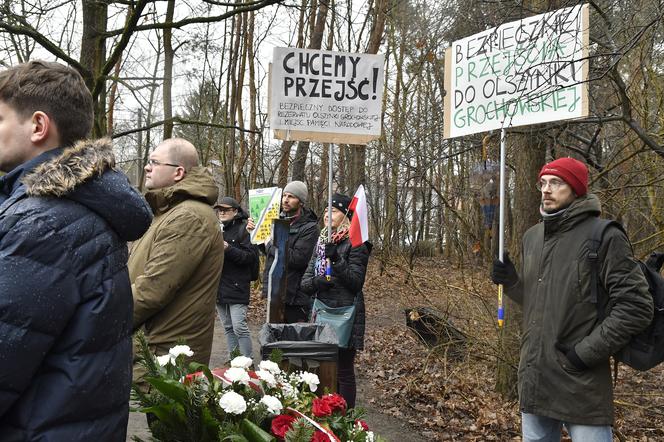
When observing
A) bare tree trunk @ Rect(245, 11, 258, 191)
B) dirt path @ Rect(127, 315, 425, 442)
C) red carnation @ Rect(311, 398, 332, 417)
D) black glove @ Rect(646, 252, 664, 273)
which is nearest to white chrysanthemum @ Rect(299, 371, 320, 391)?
red carnation @ Rect(311, 398, 332, 417)

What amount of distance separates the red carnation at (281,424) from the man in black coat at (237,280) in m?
4.02

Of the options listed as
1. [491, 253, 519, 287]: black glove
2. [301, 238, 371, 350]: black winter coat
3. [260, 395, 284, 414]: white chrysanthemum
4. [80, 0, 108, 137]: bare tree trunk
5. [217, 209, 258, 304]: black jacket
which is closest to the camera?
[260, 395, 284, 414]: white chrysanthemum

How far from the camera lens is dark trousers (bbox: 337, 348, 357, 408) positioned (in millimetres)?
4777

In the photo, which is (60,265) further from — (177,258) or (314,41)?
(314,41)

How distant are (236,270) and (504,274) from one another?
11.1ft

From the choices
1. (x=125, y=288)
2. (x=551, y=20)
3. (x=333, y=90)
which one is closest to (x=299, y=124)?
(x=333, y=90)

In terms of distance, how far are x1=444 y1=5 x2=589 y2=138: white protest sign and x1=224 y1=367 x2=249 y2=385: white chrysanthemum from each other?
2.22m

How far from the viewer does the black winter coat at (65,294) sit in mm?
1478

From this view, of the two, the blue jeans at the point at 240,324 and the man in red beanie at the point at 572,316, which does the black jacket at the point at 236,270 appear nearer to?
the blue jeans at the point at 240,324

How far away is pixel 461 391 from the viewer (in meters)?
5.95

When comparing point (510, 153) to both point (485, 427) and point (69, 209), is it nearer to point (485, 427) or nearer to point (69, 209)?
point (485, 427)

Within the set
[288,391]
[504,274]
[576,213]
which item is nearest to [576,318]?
[576,213]

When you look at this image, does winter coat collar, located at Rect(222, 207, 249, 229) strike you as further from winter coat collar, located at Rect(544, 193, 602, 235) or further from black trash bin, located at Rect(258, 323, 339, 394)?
winter coat collar, located at Rect(544, 193, 602, 235)

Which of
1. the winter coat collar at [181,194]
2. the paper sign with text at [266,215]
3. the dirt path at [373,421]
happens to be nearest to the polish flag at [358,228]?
the dirt path at [373,421]
